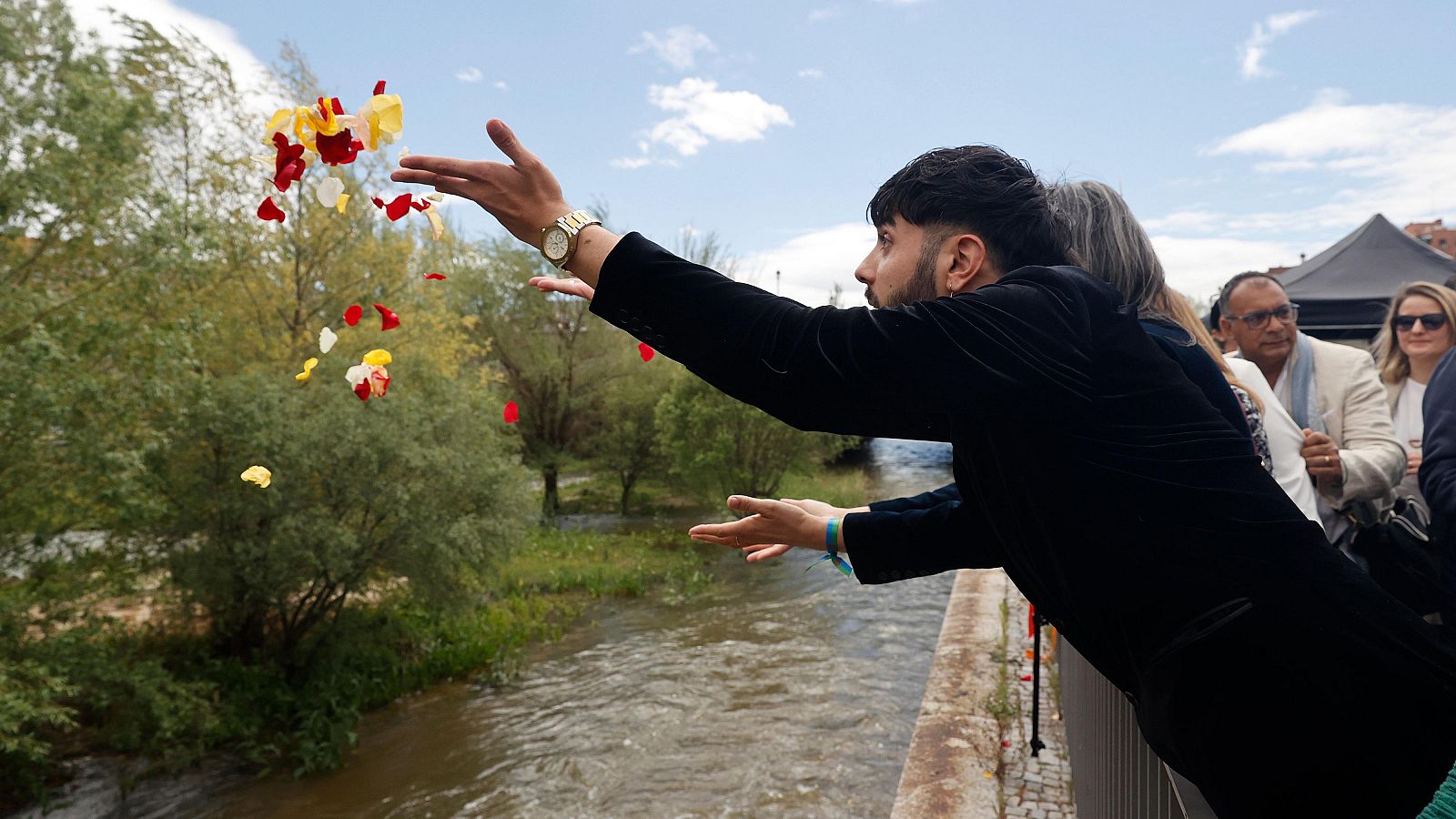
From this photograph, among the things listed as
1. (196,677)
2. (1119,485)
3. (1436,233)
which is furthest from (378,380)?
(1436,233)

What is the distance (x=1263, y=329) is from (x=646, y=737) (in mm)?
6855

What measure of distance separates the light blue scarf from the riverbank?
8.08m

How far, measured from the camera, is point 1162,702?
1208 mm

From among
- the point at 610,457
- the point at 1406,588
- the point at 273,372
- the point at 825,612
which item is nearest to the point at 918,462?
the point at 610,457

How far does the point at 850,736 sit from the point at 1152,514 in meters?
7.41

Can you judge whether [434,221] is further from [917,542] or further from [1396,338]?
[1396,338]

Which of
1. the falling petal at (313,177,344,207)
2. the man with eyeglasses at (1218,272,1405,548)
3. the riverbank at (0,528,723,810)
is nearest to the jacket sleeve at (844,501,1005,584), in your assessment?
the falling petal at (313,177,344,207)

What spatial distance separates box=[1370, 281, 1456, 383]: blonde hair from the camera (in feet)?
11.6

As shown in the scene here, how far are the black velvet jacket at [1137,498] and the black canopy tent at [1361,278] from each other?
7.90 metres

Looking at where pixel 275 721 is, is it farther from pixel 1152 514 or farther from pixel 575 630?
pixel 1152 514

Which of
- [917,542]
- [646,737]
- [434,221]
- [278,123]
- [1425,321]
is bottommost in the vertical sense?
[646,737]

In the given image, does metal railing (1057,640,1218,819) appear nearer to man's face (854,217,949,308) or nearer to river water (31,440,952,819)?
man's face (854,217,949,308)

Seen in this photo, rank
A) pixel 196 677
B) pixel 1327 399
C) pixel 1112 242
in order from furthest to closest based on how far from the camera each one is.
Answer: pixel 196 677 → pixel 1327 399 → pixel 1112 242

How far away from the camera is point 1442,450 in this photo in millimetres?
2043
